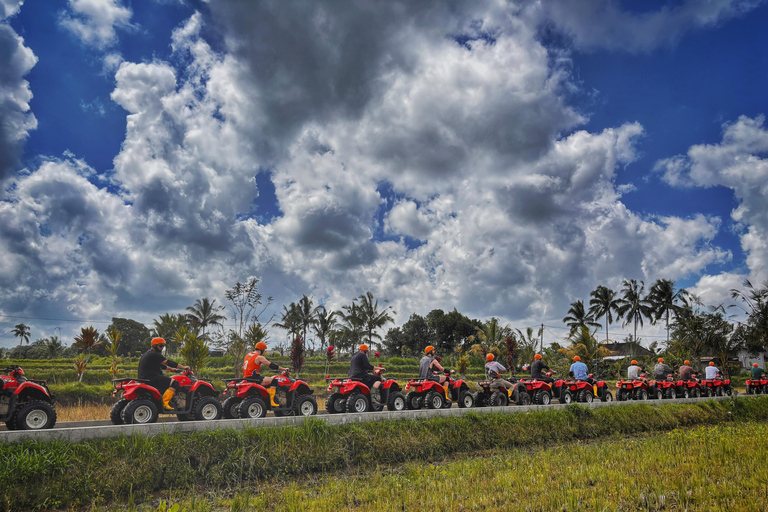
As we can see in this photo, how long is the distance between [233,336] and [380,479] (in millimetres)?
20635

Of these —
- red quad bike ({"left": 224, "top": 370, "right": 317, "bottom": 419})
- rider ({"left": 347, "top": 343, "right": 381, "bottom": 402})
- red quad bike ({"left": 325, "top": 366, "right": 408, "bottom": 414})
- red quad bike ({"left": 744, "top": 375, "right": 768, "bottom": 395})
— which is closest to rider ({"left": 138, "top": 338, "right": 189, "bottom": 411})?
red quad bike ({"left": 224, "top": 370, "right": 317, "bottom": 419})

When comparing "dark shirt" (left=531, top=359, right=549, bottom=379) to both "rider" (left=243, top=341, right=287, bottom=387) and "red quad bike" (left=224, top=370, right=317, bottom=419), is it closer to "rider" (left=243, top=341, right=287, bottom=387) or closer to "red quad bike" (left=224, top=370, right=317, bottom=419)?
"red quad bike" (left=224, top=370, right=317, bottom=419)

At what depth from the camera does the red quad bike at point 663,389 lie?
22.7 meters

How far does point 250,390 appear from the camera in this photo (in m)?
11.2

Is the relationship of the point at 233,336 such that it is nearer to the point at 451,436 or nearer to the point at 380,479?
the point at 451,436

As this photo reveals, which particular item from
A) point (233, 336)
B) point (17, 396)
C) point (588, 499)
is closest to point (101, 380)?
point (233, 336)

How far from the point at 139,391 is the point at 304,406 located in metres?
3.73

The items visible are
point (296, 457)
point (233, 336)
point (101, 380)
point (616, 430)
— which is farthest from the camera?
point (101, 380)

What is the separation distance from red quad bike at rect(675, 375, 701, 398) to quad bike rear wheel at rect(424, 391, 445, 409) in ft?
52.7

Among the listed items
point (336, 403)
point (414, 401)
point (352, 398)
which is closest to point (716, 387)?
point (414, 401)

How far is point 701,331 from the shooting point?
125ft

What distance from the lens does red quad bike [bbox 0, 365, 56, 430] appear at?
29.5 feet

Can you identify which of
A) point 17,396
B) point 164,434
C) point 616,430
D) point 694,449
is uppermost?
point 17,396

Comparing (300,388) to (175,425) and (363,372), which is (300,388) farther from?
(175,425)
